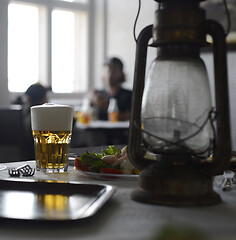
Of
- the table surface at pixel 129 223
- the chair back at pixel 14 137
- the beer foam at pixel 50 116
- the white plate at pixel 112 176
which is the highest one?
the beer foam at pixel 50 116

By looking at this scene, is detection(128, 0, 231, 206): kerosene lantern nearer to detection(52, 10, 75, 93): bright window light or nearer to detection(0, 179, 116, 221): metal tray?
detection(0, 179, 116, 221): metal tray

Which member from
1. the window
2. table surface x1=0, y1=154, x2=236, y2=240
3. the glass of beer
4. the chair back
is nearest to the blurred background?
the window

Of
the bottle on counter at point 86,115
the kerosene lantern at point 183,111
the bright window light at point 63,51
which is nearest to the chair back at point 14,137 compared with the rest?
the bottle on counter at point 86,115

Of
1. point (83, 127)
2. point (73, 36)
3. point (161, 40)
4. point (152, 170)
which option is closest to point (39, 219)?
point (152, 170)

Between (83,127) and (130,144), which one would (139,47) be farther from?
(83,127)

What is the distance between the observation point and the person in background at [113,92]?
5.76m

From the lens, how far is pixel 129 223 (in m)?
0.61

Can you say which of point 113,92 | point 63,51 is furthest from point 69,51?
point 113,92

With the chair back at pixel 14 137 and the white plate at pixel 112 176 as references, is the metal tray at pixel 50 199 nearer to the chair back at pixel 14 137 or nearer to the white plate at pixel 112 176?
the white plate at pixel 112 176

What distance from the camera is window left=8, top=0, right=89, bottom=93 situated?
6.81 metres

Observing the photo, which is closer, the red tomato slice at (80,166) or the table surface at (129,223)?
the table surface at (129,223)

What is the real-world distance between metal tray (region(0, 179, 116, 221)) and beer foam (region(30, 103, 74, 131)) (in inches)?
11.6

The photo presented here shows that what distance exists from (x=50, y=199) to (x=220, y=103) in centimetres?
33

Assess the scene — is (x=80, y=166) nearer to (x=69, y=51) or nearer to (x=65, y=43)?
(x=65, y=43)
